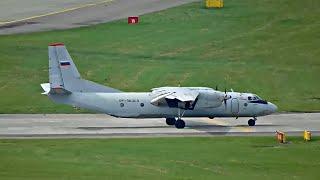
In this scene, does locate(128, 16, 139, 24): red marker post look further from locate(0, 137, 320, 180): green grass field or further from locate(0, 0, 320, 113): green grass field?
locate(0, 137, 320, 180): green grass field

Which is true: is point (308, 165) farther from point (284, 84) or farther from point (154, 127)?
point (284, 84)

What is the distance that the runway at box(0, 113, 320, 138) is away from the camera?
240 ft

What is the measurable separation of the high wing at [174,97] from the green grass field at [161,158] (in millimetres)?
5225

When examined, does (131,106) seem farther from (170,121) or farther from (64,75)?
(64,75)

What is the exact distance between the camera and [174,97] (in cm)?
7550

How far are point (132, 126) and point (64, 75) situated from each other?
5.94 m

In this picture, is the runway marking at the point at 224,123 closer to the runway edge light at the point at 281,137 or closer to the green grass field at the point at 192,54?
the runway edge light at the point at 281,137

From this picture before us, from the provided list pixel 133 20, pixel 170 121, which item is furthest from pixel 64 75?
pixel 133 20

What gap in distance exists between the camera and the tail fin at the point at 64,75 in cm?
7544

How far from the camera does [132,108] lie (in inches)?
2987

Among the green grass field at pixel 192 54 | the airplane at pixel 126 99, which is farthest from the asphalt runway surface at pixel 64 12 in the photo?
the airplane at pixel 126 99

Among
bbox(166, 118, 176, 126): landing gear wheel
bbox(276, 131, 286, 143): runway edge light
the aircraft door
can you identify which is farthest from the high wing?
bbox(276, 131, 286, 143): runway edge light

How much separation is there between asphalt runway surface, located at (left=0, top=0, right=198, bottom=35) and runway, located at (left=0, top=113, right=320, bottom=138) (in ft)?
121

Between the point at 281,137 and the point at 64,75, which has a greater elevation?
the point at 64,75
